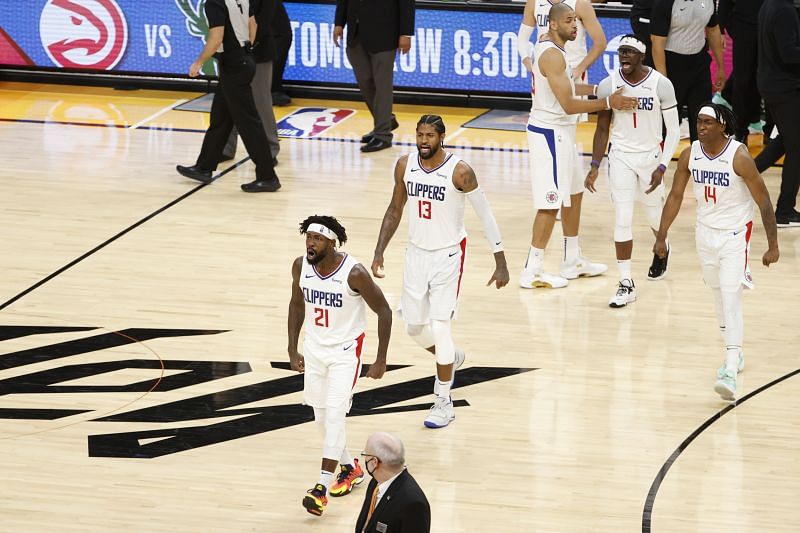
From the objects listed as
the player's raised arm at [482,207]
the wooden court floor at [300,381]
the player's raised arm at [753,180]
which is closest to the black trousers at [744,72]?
the wooden court floor at [300,381]

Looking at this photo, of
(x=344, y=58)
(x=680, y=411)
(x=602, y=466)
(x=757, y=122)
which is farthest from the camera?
(x=344, y=58)

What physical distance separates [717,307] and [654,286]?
80.1 inches

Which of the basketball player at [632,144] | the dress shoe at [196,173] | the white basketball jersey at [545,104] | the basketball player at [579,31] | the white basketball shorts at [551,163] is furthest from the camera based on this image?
the dress shoe at [196,173]

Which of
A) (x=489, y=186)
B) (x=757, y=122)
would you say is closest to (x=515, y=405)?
(x=489, y=186)

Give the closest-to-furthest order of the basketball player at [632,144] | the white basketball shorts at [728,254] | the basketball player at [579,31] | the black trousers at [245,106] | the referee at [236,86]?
the white basketball shorts at [728,254], the basketball player at [632,144], the basketball player at [579,31], the referee at [236,86], the black trousers at [245,106]

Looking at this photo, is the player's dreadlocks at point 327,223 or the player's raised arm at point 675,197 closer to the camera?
the player's dreadlocks at point 327,223

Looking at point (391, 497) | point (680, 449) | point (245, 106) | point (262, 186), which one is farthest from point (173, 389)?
point (245, 106)

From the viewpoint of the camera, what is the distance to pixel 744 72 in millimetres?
14062

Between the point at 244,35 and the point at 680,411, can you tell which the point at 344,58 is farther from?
the point at 680,411

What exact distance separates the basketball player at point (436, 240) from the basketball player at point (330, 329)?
941 millimetres

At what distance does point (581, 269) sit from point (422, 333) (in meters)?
2.97

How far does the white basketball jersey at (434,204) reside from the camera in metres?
7.77

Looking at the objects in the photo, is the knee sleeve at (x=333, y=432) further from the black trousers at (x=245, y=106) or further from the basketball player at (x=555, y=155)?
the black trousers at (x=245, y=106)

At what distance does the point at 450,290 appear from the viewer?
785 centimetres
